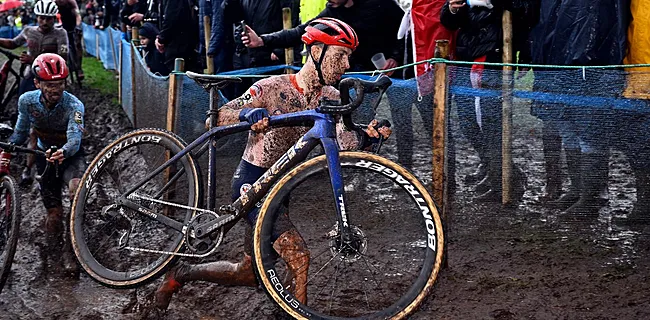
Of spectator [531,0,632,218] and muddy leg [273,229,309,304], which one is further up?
spectator [531,0,632,218]

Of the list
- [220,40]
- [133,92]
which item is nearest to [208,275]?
[220,40]

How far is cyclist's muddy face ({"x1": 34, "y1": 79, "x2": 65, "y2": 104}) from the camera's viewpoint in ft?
24.5

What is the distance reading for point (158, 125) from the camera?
984 cm

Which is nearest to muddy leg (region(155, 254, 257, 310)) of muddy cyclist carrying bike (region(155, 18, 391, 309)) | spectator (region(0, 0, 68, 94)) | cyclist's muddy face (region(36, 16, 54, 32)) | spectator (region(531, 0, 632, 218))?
muddy cyclist carrying bike (region(155, 18, 391, 309))

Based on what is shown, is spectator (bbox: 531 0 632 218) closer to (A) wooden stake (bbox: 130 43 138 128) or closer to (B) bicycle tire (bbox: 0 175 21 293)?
(B) bicycle tire (bbox: 0 175 21 293)

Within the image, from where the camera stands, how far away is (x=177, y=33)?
12.1 m

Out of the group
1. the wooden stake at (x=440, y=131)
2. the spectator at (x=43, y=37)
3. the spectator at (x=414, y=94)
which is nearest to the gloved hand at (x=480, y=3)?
the spectator at (x=414, y=94)

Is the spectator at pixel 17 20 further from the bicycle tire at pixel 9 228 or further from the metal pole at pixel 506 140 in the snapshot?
the metal pole at pixel 506 140

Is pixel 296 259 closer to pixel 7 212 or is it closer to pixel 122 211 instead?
pixel 122 211

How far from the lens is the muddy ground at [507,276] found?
555 cm

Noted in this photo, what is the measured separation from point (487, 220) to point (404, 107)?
1.20 m

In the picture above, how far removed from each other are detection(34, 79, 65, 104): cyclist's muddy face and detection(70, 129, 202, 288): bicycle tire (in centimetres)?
121

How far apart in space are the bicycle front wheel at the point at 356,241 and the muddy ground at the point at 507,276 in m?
0.38

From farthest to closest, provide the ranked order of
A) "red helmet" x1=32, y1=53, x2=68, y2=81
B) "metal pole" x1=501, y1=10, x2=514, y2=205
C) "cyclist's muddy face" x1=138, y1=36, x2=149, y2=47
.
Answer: "cyclist's muddy face" x1=138, y1=36, x2=149, y2=47 < "red helmet" x1=32, y1=53, x2=68, y2=81 < "metal pole" x1=501, y1=10, x2=514, y2=205
